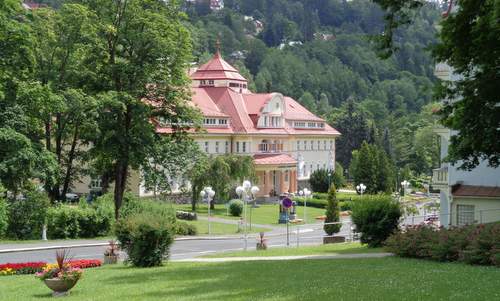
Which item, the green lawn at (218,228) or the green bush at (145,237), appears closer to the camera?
the green bush at (145,237)

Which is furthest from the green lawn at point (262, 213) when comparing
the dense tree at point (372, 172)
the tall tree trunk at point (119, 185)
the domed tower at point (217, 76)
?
the domed tower at point (217, 76)

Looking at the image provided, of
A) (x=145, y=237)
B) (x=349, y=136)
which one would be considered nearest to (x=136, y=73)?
(x=145, y=237)

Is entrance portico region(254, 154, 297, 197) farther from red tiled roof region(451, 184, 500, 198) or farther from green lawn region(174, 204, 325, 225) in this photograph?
red tiled roof region(451, 184, 500, 198)

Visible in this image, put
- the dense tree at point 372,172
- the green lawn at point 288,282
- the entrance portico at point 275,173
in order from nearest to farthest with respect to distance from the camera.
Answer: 1. the green lawn at point 288,282
2. the entrance portico at point 275,173
3. the dense tree at point 372,172

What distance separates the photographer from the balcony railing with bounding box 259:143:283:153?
80325mm

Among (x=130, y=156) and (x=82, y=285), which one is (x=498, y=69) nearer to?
(x=82, y=285)

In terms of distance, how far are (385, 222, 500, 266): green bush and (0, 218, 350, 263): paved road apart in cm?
1036

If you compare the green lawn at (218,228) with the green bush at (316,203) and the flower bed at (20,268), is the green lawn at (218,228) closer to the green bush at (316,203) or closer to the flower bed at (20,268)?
the green bush at (316,203)

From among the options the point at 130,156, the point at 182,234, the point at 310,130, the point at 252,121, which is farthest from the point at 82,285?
the point at 310,130

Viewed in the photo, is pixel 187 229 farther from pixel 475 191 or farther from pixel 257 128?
pixel 257 128

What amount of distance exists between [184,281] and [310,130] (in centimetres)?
7357

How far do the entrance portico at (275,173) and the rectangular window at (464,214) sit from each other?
42155 millimetres

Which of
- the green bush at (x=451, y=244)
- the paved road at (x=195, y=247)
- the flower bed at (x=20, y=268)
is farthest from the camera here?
the paved road at (x=195, y=247)

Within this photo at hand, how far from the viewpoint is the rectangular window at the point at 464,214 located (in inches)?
1289
